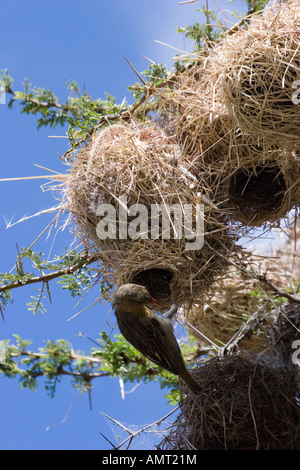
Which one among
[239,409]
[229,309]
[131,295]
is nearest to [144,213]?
[131,295]

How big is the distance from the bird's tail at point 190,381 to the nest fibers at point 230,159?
0.78m

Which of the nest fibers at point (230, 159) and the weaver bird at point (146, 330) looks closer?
the weaver bird at point (146, 330)

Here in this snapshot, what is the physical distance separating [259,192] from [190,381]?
108cm

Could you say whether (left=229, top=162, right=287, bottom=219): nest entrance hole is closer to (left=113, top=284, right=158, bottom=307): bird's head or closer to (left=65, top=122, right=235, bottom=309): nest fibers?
(left=65, top=122, right=235, bottom=309): nest fibers

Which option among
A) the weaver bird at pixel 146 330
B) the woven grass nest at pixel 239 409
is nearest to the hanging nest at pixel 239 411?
the woven grass nest at pixel 239 409

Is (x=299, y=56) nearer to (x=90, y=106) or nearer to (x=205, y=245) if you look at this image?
(x=205, y=245)

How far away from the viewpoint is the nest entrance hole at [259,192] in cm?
386

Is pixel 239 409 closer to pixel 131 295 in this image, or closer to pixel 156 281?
pixel 131 295

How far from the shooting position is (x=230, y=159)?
362 centimetres

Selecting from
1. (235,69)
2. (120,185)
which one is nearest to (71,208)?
(120,185)

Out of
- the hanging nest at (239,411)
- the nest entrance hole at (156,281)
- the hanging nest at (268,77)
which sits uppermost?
the hanging nest at (268,77)

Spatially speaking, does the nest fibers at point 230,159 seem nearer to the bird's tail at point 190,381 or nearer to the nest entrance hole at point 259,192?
the nest entrance hole at point 259,192
